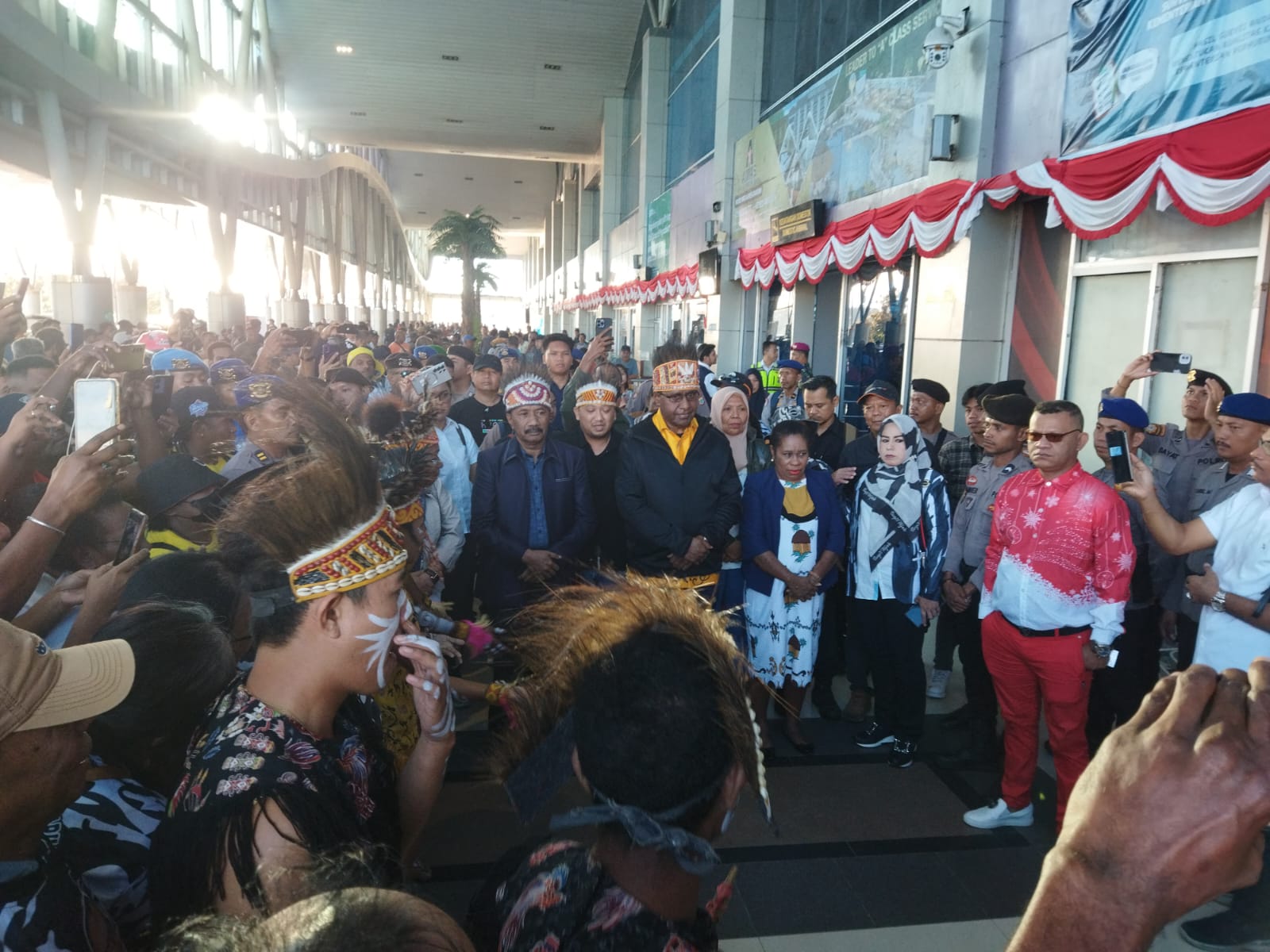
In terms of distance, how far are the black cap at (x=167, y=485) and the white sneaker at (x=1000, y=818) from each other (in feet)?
10.8

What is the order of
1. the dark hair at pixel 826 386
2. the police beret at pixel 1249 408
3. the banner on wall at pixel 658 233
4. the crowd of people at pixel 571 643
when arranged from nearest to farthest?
the crowd of people at pixel 571 643, the police beret at pixel 1249 408, the dark hair at pixel 826 386, the banner on wall at pixel 658 233

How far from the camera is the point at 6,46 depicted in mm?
9438

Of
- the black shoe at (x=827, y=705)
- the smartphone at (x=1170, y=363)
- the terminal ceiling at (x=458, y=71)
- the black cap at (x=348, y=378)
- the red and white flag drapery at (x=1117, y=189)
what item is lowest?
the black shoe at (x=827, y=705)

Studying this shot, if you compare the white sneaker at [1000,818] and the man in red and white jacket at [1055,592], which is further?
the white sneaker at [1000,818]

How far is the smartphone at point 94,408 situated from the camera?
2.61 meters

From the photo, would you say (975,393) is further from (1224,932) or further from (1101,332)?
(1224,932)

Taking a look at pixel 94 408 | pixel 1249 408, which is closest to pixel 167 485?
pixel 94 408

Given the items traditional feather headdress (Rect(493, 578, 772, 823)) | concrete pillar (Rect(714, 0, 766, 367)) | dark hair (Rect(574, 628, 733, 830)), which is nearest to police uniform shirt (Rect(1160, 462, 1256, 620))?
traditional feather headdress (Rect(493, 578, 772, 823))

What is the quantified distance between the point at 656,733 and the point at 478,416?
16.7 ft

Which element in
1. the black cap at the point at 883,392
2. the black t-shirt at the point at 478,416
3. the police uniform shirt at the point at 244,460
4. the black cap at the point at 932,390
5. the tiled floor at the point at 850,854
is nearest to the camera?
the tiled floor at the point at 850,854

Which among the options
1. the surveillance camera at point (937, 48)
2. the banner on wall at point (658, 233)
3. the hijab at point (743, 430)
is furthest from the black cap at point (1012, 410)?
the banner on wall at point (658, 233)

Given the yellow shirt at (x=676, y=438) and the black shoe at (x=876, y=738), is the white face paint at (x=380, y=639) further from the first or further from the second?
the black shoe at (x=876, y=738)

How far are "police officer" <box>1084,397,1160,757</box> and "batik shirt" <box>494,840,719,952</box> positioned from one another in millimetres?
2994

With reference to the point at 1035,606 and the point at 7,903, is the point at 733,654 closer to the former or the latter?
the point at 7,903
